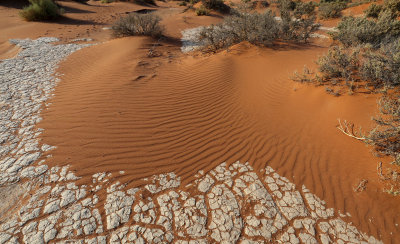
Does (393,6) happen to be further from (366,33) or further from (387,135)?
(387,135)

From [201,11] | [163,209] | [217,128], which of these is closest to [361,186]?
[217,128]

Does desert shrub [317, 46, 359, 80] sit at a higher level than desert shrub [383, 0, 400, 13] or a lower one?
lower

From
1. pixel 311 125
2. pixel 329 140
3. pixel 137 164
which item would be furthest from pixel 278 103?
pixel 137 164

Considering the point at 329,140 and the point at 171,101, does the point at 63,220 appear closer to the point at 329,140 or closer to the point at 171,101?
the point at 171,101

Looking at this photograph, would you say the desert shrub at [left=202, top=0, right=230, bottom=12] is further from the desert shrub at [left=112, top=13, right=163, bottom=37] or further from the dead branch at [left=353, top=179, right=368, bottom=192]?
the dead branch at [left=353, top=179, right=368, bottom=192]

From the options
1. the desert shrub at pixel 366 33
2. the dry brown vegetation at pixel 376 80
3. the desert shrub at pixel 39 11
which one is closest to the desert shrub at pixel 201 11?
the desert shrub at pixel 39 11

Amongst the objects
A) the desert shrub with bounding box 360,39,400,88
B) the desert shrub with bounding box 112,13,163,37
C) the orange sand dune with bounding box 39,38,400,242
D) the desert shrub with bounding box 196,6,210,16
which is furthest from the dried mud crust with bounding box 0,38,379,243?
the desert shrub with bounding box 196,6,210,16

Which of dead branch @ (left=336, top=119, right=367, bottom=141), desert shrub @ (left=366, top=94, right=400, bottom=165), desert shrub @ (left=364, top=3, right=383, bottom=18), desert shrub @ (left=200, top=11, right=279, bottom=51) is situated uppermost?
desert shrub @ (left=364, top=3, right=383, bottom=18)
